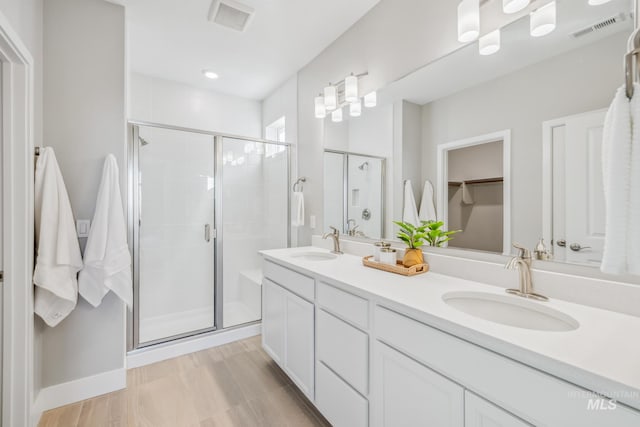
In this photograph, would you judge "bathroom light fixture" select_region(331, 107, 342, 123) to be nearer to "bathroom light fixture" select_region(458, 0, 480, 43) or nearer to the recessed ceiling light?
"bathroom light fixture" select_region(458, 0, 480, 43)

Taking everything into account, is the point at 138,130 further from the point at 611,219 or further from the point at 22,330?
the point at 611,219

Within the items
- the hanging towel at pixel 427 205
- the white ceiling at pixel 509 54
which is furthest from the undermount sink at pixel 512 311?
the white ceiling at pixel 509 54

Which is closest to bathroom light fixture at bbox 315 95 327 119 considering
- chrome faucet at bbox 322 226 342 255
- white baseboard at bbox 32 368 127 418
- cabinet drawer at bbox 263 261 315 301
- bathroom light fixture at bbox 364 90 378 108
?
bathroom light fixture at bbox 364 90 378 108

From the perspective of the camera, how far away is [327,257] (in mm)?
2230

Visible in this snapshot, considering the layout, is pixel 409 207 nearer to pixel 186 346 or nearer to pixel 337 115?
pixel 337 115

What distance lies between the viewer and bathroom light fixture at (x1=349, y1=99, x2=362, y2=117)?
211 cm

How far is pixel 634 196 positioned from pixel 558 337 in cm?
41

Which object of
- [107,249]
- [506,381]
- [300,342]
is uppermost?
[107,249]

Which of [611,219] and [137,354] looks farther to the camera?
[137,354]

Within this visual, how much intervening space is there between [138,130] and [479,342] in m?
2.58

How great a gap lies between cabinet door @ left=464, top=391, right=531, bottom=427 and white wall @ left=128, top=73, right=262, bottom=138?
3232 millimetres

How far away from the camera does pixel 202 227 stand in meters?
2.71

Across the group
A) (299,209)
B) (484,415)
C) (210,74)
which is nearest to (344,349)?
(484,415)

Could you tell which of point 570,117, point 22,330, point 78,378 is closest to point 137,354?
point 78,378
